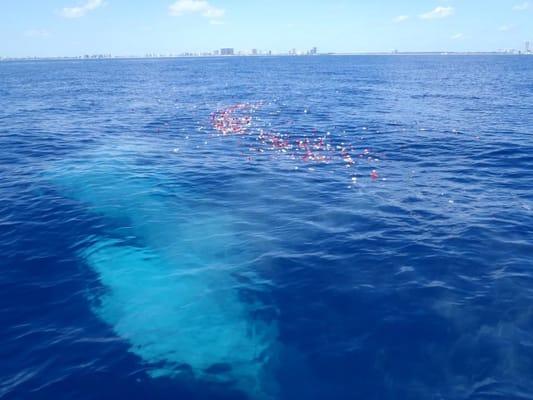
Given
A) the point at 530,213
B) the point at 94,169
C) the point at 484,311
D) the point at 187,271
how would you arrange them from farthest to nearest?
1. the point at 94,169
2. the point at 530,213
3. the point at 187,271
4. the point at 484,311

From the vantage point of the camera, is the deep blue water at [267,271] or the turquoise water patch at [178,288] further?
the turquoise water patch at [178,288]

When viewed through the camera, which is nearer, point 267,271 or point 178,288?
point 178,288

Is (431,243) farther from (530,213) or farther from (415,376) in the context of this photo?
(415,376)

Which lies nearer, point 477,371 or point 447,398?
point 447,398

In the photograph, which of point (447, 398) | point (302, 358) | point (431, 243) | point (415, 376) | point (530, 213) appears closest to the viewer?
point (447, 398)

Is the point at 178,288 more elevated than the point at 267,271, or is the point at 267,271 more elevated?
the point at 267,271

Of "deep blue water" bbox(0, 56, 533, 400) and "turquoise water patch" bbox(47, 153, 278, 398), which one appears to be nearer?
"deep blue water" bbox(0, 56, 533, 400)

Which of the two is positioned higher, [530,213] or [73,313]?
[530,213]

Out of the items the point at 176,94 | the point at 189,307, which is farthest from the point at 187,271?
the point at 176,94
